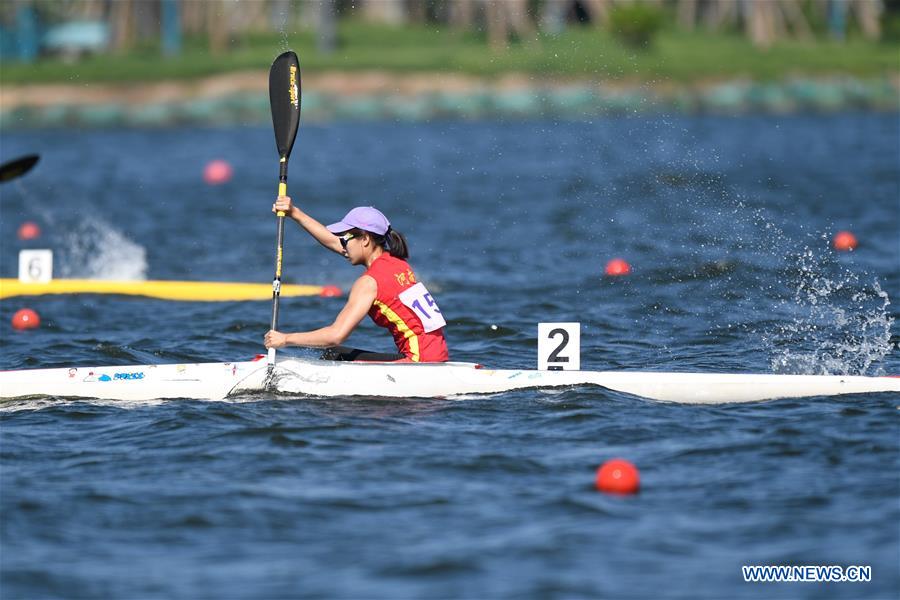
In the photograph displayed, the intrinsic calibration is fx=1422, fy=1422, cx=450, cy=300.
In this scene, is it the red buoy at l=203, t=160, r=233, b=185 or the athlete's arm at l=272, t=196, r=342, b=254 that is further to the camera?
the red buoy at l=203, t=160, r=233, b=185

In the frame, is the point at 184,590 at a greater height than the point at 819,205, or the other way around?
the point at 819,205

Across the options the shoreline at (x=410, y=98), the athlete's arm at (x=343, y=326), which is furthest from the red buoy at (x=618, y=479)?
the shoreline at (x=410, y=98)

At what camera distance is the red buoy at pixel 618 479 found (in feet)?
27.6

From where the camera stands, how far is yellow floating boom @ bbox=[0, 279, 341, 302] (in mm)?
16656

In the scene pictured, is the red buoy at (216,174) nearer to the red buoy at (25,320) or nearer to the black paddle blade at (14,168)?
the red buoy at (25,320)

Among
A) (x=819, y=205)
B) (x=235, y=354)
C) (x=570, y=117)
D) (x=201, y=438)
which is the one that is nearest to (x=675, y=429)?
(x=201, y=438)

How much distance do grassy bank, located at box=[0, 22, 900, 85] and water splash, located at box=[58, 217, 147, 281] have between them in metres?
32.3

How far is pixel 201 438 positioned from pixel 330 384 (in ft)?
4.15

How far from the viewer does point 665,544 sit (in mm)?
7574

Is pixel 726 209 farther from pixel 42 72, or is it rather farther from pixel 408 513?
pixel 42 72

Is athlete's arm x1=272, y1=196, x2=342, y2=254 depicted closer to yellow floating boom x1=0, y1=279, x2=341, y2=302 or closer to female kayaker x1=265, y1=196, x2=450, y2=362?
female kayaker x1=265, y1=196, x2=450, y2=362

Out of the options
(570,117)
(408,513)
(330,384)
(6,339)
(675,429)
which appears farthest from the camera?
(570,117)

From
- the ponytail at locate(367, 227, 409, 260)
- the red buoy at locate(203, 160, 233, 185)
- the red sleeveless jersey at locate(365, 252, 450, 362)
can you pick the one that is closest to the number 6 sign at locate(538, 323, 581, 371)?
the red sleeveless jersey at locate(365, 252, 450, 362)

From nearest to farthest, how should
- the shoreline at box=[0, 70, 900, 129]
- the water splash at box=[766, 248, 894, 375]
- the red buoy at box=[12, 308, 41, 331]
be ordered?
the water splash at box=[766, 248, 894, 375] → the red buoy at box=[12, 308, 41, 331] → the shoreline at box=[0, 70, 900, 129]
